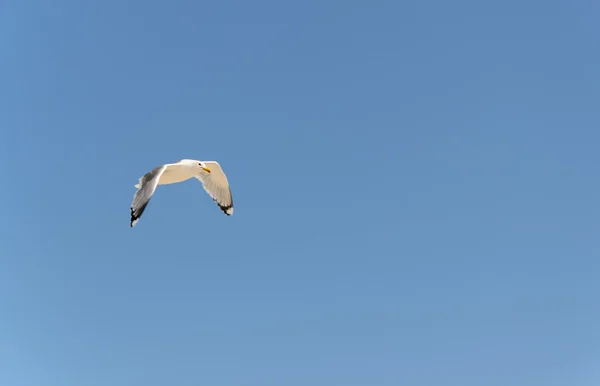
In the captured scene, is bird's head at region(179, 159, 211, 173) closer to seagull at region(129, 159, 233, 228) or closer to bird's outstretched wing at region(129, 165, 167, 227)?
seagull at region(129, 159, 233, 228)

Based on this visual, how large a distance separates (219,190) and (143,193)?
196 inches

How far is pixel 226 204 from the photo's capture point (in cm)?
2234

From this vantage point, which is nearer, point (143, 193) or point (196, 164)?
point (143, 193)

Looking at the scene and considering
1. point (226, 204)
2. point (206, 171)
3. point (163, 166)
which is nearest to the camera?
point (163, 166)

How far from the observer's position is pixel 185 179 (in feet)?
67.9

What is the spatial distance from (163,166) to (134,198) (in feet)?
5.90

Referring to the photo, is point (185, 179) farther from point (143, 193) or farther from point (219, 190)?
point (143, 193)

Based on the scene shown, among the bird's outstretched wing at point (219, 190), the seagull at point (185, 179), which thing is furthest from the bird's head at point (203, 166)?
the bird's outstretched wing at point (219, 190)

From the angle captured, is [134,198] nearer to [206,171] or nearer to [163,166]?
[163,166]

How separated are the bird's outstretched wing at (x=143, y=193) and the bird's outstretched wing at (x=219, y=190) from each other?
381cm

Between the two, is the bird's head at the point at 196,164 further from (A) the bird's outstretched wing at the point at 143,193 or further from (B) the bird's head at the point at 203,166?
(A) the bird's outstretched wing at the point at 143,193

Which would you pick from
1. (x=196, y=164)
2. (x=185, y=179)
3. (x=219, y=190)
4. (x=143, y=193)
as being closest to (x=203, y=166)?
(x=196, y=164)

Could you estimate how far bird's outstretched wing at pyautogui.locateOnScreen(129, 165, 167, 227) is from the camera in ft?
55.9

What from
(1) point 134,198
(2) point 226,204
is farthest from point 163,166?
(2) point 226,204
